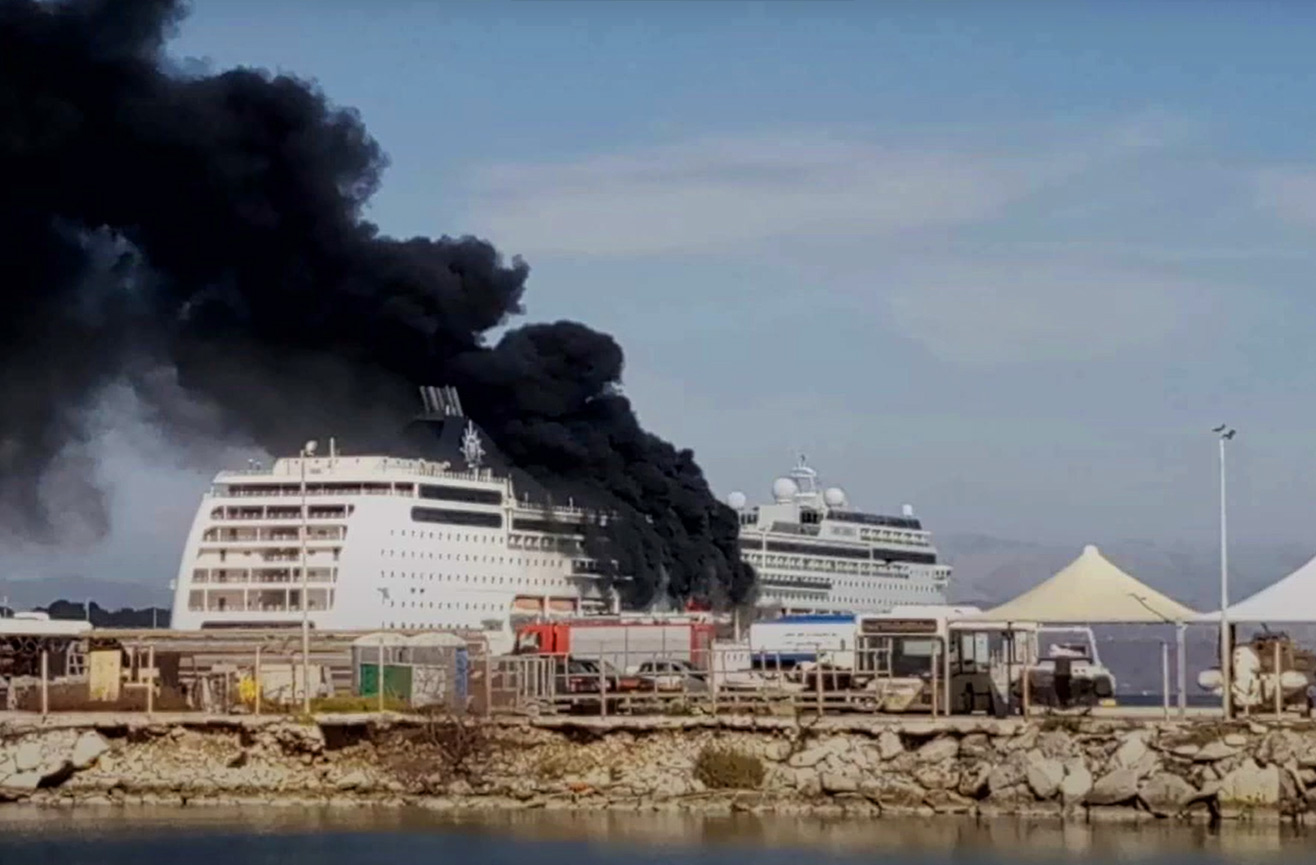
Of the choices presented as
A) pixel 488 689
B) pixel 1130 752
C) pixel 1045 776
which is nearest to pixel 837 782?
pixel 1045 776

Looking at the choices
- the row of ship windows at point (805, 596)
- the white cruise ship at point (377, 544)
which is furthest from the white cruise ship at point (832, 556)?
the white cruise ship at point (377, 544)

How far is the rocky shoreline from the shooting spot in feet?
110

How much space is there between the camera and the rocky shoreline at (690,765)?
110 feet

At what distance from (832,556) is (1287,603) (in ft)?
268

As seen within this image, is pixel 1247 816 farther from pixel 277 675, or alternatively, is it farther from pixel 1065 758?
pixel 277 675

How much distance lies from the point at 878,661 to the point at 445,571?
156 ft

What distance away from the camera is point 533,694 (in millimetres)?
40531

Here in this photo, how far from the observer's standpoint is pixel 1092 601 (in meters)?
37.1

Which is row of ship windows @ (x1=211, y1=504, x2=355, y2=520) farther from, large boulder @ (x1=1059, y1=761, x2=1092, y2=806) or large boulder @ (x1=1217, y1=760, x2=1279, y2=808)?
large boulder @ (x1=1217, y1=760, x2=1279, y2=808)

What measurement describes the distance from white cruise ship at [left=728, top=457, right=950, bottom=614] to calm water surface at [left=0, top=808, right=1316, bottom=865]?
7598 centimetres

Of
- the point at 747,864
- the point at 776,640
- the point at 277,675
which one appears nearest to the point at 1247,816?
the point at 747,864

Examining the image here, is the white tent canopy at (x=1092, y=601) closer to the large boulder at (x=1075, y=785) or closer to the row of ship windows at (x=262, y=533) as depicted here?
the large boulder at (x=1075, y=785)

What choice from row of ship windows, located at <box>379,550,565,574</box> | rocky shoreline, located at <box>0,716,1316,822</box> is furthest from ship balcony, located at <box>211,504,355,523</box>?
rocky shoreline, located at <box>0,716,1316,822</box>

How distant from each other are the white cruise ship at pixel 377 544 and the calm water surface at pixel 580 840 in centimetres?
5160
